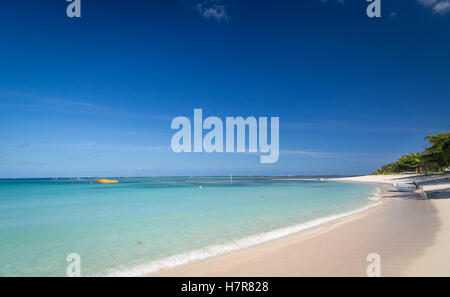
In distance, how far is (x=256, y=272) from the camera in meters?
5.16

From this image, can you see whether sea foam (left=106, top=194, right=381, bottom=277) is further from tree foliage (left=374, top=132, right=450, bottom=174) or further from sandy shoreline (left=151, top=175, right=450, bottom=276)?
tree foliage (left=374, top=132, right=450, bottom=174)

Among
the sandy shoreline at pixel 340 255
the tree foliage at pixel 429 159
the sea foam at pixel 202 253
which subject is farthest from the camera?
the tree foliage at pixel 429 159

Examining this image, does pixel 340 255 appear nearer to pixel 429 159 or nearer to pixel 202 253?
pixel 202 253

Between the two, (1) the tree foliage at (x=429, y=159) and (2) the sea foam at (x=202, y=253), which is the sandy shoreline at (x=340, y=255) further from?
(1) the tree foliage at (x=429, y=159)

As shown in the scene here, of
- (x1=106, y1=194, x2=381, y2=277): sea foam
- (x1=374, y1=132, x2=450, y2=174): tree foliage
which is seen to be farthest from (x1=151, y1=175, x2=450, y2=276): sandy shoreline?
(x1=374, y1=132, x2=450, y2=174): tree foliage

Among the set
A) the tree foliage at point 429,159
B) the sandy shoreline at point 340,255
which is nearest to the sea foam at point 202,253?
the sandy shoreline at point 340,255

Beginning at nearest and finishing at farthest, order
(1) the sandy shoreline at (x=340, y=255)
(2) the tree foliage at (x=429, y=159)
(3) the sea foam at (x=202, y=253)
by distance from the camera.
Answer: (1) the sandy shoreline at (x=340, y=255), (3) the sea foam at (x=202, y=253), (2) the tree foliage at (x=429, y=159)

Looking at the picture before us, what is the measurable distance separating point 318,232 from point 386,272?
4.26 metres

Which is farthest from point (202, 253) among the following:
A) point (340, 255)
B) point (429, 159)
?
point (429, 159)

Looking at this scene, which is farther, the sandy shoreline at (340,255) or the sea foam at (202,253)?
the sea foam at (202,253)
